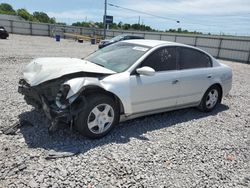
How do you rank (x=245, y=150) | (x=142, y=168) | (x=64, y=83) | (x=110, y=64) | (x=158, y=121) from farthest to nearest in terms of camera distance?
(x=158, y=121) < (x=110, y=64) < (x=245, y=150) < (x=64, y=83) < (x=142, y=168)

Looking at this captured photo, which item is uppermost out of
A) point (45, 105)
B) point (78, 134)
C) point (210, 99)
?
point (45, 105)

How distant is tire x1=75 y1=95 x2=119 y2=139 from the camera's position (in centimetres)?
356

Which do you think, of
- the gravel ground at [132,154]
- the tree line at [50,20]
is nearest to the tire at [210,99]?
the gravel ground at [132,154]

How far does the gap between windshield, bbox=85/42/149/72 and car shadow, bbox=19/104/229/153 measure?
1124 mm

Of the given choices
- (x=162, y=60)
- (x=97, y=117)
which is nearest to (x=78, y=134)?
(x=97, y=117)

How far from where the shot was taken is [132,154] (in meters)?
3.50

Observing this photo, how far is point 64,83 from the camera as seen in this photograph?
11.4 feet

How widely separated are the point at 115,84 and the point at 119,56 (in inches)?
35.6

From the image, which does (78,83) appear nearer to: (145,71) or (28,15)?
(145,71)

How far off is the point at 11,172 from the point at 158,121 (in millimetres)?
2862

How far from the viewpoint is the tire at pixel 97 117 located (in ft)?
11.7

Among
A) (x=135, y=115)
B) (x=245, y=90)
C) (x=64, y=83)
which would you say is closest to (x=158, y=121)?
(x=135, y=115)

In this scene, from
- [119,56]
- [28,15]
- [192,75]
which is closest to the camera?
[119,56]

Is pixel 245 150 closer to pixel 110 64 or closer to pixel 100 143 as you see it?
pixel 100 143
